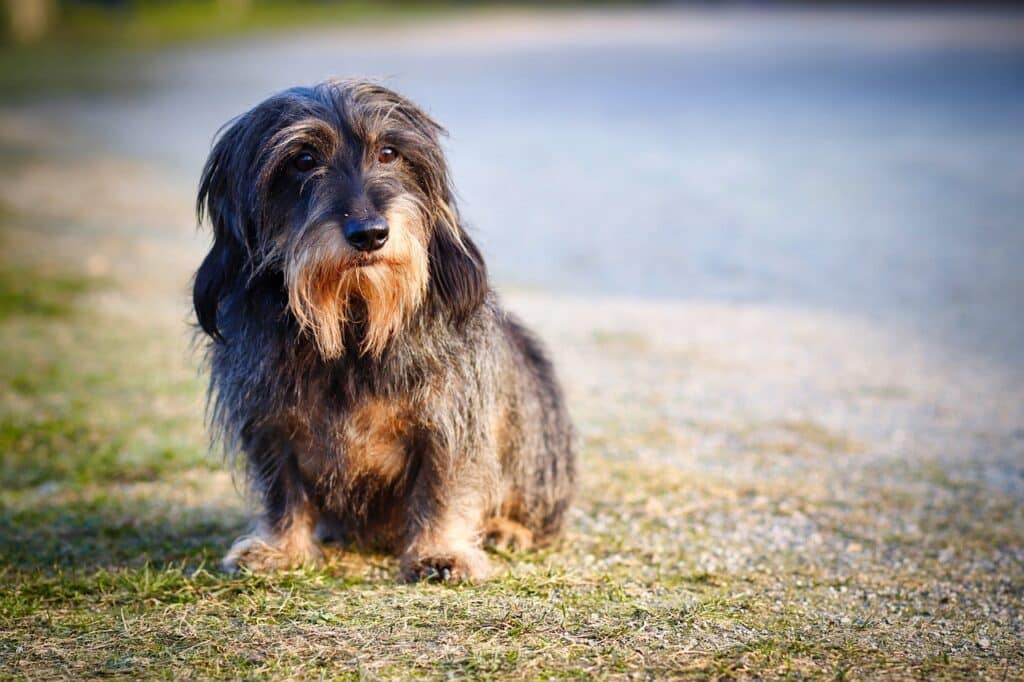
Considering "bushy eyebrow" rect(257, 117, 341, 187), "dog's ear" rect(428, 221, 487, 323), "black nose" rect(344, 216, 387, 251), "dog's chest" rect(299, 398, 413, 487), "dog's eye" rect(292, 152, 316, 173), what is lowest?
"dog's chest" rect(299, 398, 413, 487)

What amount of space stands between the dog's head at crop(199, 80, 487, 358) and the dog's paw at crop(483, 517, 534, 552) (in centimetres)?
112

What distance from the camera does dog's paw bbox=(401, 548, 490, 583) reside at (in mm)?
4895

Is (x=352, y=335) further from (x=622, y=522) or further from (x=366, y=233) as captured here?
(x=622, y=522)

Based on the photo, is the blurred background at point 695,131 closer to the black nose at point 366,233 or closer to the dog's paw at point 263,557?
the black nose at point 366,233

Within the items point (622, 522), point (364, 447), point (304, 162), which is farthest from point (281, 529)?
point (622, 522)

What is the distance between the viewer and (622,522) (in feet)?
19.4

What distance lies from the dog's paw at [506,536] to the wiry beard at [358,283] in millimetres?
1174

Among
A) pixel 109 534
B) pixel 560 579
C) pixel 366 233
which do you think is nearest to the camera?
pixel 366 233

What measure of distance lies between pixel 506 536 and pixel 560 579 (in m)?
0.56

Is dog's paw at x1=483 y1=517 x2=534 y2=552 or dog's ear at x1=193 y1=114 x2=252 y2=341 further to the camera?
dog's paw at x1=483 y1=517 x2=534 y2=552

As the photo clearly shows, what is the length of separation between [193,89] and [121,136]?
19.8 feet

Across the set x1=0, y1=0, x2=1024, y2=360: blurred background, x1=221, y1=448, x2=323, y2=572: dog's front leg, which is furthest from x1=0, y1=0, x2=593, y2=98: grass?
x1=221, y1=448, x2=323, y2=572: dog's front leg

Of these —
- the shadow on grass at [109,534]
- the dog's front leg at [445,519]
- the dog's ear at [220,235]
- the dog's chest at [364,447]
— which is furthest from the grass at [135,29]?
the dog's front leg at [445,519]

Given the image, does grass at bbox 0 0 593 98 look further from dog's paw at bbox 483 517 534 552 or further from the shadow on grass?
dog's paw at bbox 483 517 534 552
